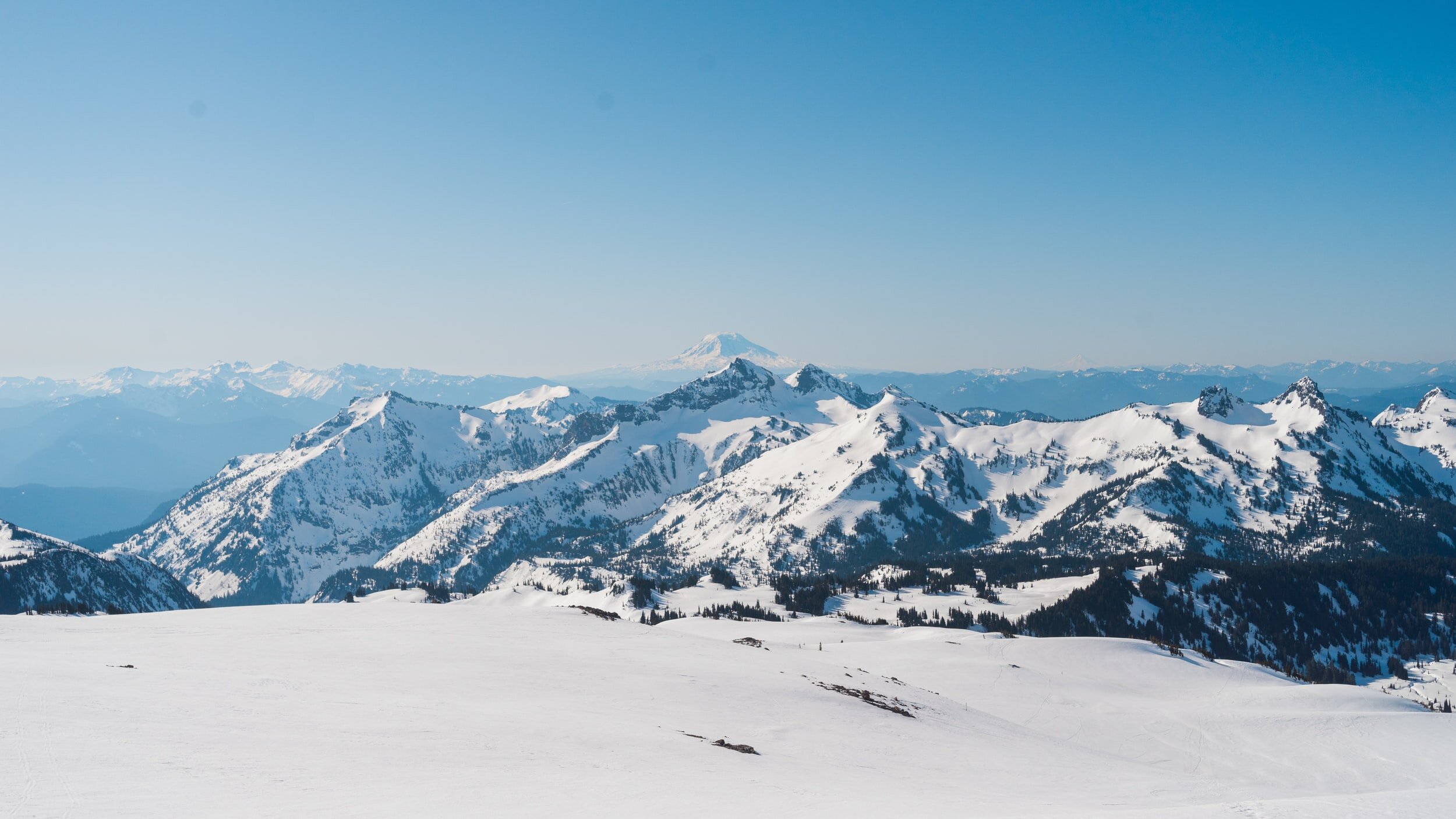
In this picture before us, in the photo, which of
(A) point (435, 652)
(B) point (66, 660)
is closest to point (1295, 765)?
(A) point (435, 652)

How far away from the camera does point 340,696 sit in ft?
96.2

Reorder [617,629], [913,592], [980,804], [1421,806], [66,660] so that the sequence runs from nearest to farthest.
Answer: [1421,806] → [980,804] → [66,660] → [617,629] → [913,592]

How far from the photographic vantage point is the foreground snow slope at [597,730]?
19.4 m

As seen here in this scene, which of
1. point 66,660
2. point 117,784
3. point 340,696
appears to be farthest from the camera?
point 66,660

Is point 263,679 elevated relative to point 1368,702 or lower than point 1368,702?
elevated

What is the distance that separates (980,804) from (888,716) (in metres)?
17.2

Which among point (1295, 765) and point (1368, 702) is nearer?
point (1295, 765)

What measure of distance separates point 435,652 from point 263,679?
1158 centimetres

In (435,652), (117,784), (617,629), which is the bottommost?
(617,629)

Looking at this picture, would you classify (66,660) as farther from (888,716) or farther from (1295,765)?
(1295,765)

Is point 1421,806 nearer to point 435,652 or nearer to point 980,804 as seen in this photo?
point 980,804

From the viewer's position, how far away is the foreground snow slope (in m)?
19.4

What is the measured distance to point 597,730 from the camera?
93.2 feet

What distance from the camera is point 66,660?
31234 millimetres
